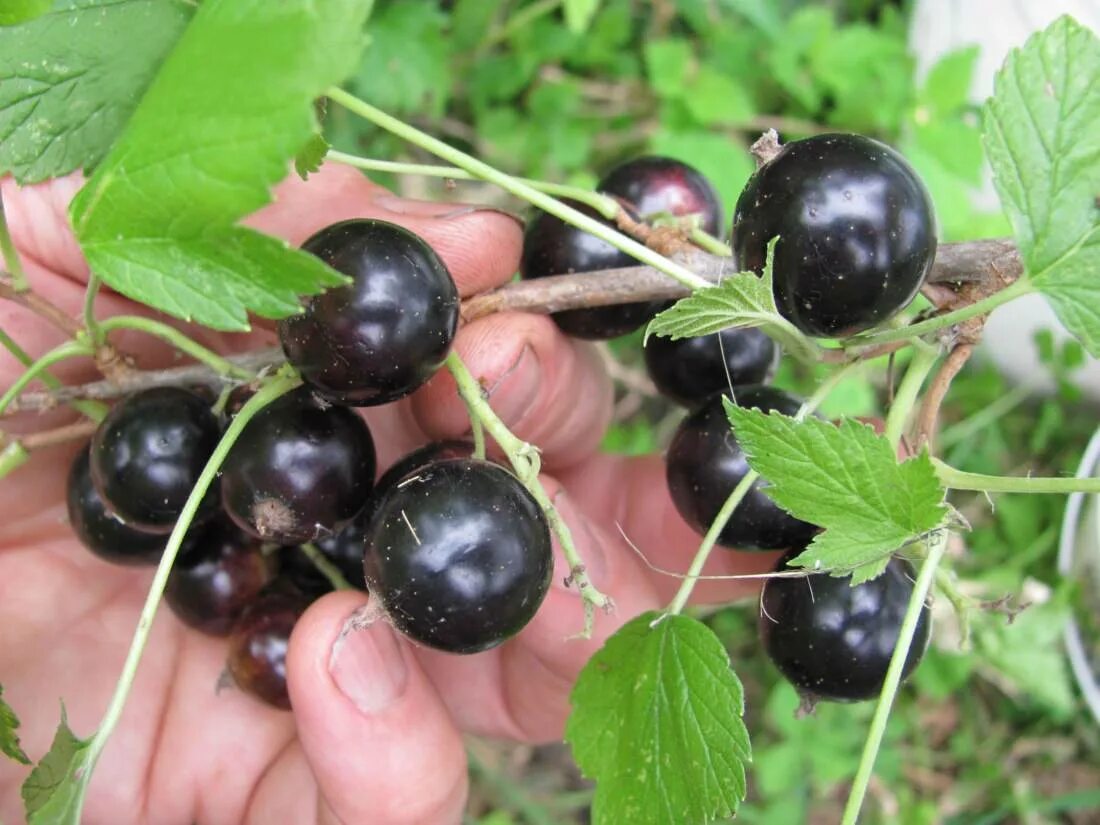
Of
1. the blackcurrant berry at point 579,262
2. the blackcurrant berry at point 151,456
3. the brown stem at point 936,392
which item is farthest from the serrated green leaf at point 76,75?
the brown stem at point 936,392

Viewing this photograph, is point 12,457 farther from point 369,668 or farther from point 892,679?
point 892,679

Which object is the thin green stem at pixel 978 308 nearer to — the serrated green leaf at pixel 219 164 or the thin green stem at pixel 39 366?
the serrated green leaf at pixel 219 164

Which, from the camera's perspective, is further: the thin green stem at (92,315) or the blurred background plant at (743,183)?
the blurred background plant at (743,183)

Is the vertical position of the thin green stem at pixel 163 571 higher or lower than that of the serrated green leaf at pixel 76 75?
lower

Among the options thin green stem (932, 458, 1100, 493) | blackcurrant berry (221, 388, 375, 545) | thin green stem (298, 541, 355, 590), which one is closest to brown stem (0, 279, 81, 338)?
blackcurrant berry (221, 388, 375, 545)

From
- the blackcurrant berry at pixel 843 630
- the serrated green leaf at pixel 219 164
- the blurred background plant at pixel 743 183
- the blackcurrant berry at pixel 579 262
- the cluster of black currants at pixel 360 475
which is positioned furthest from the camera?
the blurred background plant at pixel 743 183

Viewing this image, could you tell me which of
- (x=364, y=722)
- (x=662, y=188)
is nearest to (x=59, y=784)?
(x=364, y=722)

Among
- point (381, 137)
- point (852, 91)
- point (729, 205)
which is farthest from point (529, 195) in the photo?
point (852, 91)
